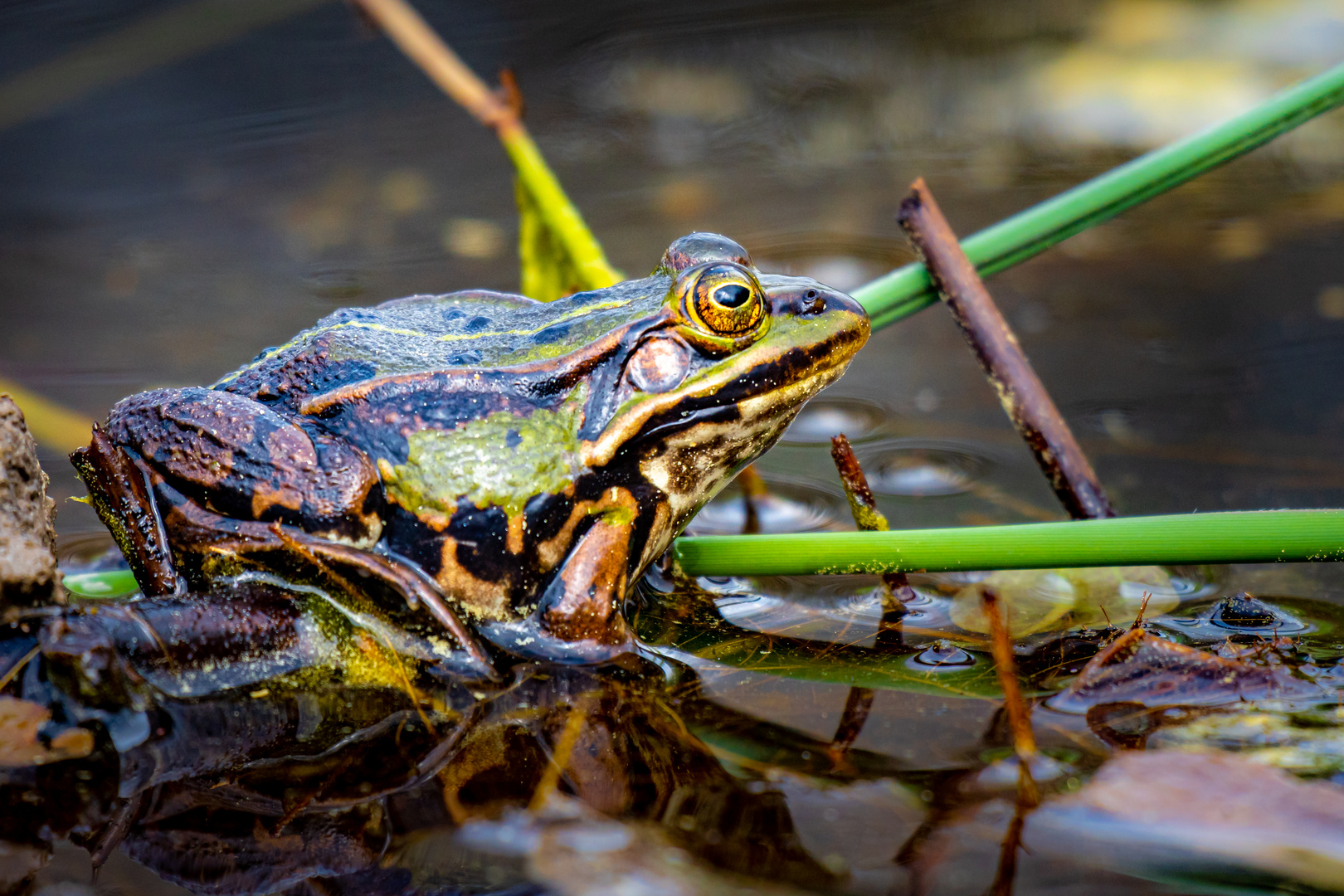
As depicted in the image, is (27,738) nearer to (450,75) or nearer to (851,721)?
(851,721)

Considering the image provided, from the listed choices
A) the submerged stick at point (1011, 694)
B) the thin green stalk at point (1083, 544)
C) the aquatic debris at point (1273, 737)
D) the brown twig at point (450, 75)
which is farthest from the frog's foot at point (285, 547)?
the brown twig at point (450, 75)

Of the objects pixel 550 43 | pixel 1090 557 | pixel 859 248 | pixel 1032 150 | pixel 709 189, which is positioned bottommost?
pixel 1090 557

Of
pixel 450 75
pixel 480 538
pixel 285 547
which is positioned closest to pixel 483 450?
pixel 480 538

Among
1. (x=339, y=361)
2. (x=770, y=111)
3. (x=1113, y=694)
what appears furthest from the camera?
(x=770, y=111)

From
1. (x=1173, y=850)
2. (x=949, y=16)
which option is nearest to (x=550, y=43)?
(x=949, y=16)

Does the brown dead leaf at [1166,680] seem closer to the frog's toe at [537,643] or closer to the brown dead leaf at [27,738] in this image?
the frog's toe at [537,643]

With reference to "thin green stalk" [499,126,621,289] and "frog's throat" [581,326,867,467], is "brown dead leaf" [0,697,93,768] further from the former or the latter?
"thin green stalk" [499,126,621,289]

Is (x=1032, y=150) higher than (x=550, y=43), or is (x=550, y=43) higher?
Answer: (x=550, y=43)

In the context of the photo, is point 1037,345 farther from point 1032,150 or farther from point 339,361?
A: point 339,361
